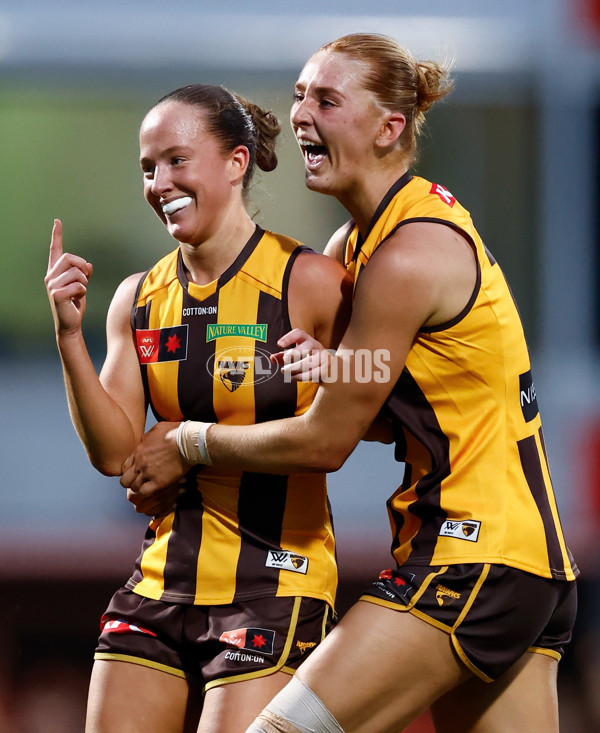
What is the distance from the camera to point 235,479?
202 centimetres

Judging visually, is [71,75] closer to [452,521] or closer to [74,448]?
[74,448]

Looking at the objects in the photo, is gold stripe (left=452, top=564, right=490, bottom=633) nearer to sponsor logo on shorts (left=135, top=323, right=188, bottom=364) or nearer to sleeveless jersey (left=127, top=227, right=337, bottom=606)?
sleeveless jersey (left=127, top=227, right=337, bottom=606)

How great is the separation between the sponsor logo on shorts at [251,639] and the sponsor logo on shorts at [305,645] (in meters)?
0.06

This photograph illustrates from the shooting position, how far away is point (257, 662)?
Answer: 6.15 ft

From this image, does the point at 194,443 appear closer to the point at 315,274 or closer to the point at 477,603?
the point at 315,274

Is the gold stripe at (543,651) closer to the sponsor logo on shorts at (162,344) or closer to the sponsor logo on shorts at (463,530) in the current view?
the sponsor logo on shorts at (463,530)

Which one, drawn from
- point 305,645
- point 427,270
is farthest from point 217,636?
point 427,270

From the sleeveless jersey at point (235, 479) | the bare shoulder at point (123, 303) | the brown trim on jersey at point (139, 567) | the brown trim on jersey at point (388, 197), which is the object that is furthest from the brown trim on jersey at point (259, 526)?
the brown trim on jersey at point (388, 197)

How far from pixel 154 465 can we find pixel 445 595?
2.13 ft

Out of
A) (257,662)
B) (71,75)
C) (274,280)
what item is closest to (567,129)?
(71,75)

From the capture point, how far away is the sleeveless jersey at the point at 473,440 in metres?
1.83

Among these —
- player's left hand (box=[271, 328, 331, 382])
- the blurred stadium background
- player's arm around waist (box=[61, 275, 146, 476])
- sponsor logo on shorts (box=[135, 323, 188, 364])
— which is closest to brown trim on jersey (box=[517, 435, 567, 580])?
player's left hand (box=[271, 328, 331, 382])

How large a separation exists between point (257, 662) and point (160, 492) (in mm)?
411

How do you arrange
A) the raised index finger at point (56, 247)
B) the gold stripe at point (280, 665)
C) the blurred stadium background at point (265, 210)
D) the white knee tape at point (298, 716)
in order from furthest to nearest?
the blurred stadium background at point (265, 210)
the raised index finger at point (56, 247)
the gold stripe at point (280, 665)
the white knee tape at point (298, 716)
